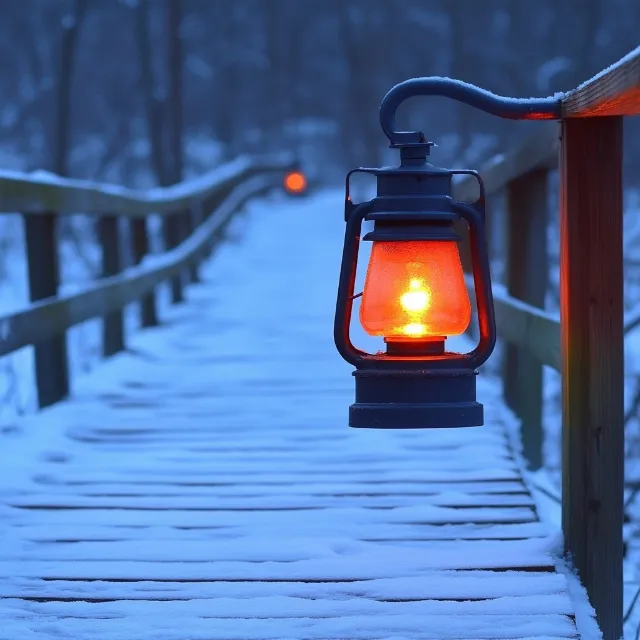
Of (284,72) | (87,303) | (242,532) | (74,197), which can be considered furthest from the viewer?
(284,72)

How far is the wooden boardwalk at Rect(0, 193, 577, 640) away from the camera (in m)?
2.52

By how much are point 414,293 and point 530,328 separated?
5.62ft

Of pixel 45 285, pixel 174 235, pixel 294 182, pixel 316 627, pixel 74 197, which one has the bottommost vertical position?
pixel 316 627

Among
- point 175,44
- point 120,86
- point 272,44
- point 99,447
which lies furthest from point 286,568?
point 272,44

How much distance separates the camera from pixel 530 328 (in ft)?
13.1

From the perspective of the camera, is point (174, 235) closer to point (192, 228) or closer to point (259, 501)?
point (192, 228)

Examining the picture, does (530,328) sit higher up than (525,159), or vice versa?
(525,159)

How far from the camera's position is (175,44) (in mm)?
20312

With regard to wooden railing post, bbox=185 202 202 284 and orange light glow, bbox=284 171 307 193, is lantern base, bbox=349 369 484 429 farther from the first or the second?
orange light glow, bbox=284 171 307 193

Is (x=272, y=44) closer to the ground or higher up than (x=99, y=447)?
higher up

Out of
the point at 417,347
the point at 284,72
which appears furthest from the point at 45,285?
the point at 284,72

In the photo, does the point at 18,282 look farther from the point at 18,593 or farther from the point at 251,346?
the point at 18,593

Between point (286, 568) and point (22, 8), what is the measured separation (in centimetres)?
2991

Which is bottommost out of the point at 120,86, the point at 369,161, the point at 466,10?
the point at 369,161
